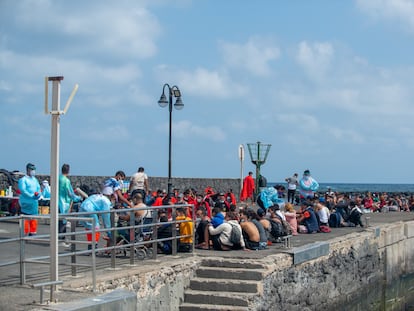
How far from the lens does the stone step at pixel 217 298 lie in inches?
454

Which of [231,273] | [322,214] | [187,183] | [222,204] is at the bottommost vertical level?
[231,273]

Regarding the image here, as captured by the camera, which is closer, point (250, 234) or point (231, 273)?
point (231, 273)

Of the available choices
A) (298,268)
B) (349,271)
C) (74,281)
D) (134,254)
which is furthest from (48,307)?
(349,271)

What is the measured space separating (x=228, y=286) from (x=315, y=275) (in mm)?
3244

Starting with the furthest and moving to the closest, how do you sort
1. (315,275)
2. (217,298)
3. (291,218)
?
(291,218) < (315,275) < (217,298)

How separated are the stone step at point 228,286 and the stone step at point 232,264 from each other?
0.38 meters

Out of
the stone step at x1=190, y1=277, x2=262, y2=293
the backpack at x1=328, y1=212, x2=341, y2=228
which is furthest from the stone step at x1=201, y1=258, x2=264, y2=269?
the backpack at x1=328, y1=212, x2=341, y2=228

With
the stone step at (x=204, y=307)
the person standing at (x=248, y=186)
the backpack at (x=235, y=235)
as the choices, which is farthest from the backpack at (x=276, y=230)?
the person standing at (x=248, y=186)

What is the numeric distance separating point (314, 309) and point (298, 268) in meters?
1.19

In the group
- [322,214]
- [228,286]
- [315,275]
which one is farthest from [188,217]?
[322,214]

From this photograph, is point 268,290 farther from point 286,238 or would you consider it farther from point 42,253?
point 42,253

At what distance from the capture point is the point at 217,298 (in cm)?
1162

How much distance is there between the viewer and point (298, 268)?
13719mm

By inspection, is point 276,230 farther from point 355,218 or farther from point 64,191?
point 355,218
